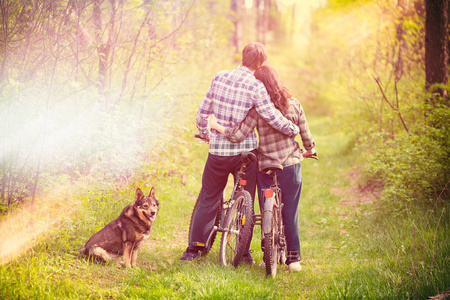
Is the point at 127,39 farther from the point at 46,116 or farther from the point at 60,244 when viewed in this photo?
the point at 60,244

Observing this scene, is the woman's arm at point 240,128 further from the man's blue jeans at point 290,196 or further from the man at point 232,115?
Result: the man's blue jeans at point 290,196

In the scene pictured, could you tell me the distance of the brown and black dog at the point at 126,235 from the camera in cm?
453

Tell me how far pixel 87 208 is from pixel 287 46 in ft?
155

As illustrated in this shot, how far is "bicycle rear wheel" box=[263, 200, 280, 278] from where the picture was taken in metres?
4.26

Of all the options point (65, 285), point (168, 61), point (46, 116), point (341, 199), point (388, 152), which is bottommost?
point (341, 199)

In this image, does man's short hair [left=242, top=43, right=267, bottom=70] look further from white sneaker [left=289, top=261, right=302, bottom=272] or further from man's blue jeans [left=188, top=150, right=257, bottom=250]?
white sneaker [left=289, top=261, right=302, bottom=272]

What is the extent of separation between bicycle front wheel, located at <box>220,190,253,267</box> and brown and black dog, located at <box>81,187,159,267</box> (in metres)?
0.98

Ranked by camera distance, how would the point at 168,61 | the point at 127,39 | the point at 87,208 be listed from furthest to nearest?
the point at 168,61 < the point at 127,39 < the point at 87,208

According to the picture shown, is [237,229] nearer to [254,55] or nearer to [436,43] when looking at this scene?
[254,55]

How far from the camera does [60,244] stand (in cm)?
443

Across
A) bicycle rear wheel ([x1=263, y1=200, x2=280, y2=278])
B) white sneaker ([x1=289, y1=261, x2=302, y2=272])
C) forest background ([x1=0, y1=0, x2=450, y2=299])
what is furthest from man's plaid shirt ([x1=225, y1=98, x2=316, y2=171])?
forest background ([x1=0, y1=0, x2=450, y2=299])

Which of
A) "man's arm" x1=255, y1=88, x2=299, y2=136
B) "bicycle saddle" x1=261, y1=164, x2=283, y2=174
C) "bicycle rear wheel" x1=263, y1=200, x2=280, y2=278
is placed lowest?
"bicycle rear wheel" x1=263, y1=200, x2=280, y2=278

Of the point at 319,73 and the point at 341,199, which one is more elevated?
the point at 319,73

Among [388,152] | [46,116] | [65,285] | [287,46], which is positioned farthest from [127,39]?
[287,46]
